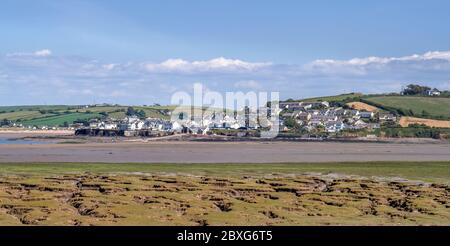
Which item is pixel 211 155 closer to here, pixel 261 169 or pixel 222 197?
pixel 261 169

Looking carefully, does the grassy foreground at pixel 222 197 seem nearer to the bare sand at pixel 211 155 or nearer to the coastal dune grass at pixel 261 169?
the coastal dune grass at pixel 261 169

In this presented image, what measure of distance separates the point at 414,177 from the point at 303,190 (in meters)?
16.9

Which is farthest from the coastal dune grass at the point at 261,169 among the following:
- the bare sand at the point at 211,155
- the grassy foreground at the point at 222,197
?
the bare sand at the point at 211,155

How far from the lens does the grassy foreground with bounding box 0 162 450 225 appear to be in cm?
3728

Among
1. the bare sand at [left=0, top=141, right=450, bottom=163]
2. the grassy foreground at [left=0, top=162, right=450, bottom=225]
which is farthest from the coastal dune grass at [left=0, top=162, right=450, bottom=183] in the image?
the bare sand at [left=0, top=141, right=450, bottom=163]

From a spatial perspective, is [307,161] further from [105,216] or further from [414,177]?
[105,216]

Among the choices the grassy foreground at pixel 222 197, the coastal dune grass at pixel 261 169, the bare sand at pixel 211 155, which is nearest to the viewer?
the grassy foreground at pixel 222 197

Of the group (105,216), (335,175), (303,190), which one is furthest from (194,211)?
(335,175)

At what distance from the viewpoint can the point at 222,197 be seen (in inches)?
1821

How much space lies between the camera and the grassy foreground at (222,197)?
37281 millimetres

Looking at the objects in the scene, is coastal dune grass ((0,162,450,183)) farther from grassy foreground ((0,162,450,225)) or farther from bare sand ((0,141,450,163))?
bare sand ((0,141,450,163))

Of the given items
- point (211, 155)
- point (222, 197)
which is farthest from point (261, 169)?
point (211, 155)

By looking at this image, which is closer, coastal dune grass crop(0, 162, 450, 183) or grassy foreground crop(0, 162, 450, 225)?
grassy foreground crop(0, 162, 450, 225)
